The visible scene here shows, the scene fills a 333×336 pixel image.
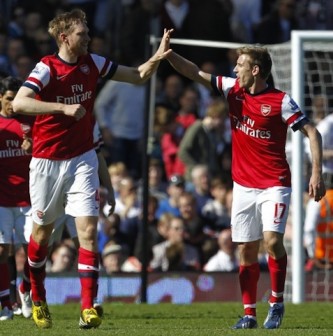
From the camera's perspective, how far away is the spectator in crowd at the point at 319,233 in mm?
16641

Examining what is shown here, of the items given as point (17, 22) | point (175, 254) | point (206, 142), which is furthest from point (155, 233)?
point (17, 22)

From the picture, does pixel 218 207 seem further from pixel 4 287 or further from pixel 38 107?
pixel 38 107

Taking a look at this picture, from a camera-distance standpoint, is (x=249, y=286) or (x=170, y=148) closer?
(x=249, y=286)

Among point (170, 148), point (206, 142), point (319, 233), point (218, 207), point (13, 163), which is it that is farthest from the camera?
point (170, 148)

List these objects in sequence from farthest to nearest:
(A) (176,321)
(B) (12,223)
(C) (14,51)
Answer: (C) (14,51) → (B) (12,223) → (A) (176,321)

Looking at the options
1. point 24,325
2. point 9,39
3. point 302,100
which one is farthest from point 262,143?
point 9,39

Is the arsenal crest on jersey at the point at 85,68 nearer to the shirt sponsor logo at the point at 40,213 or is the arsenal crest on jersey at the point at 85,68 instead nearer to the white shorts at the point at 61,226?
the shirt sponsor logo at the point at 40,213

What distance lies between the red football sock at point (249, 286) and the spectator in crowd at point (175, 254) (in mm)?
6015

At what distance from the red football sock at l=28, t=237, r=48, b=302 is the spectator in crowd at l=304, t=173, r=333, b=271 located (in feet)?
19.5

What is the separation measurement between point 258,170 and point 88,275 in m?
1.76

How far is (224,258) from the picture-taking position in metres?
17.3

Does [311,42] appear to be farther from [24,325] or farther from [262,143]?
[24,325]

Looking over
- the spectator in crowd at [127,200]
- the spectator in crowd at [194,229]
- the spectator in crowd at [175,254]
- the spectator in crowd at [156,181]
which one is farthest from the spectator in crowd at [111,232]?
the spectator in crowd at [156,181]

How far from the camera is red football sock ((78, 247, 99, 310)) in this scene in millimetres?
10508
